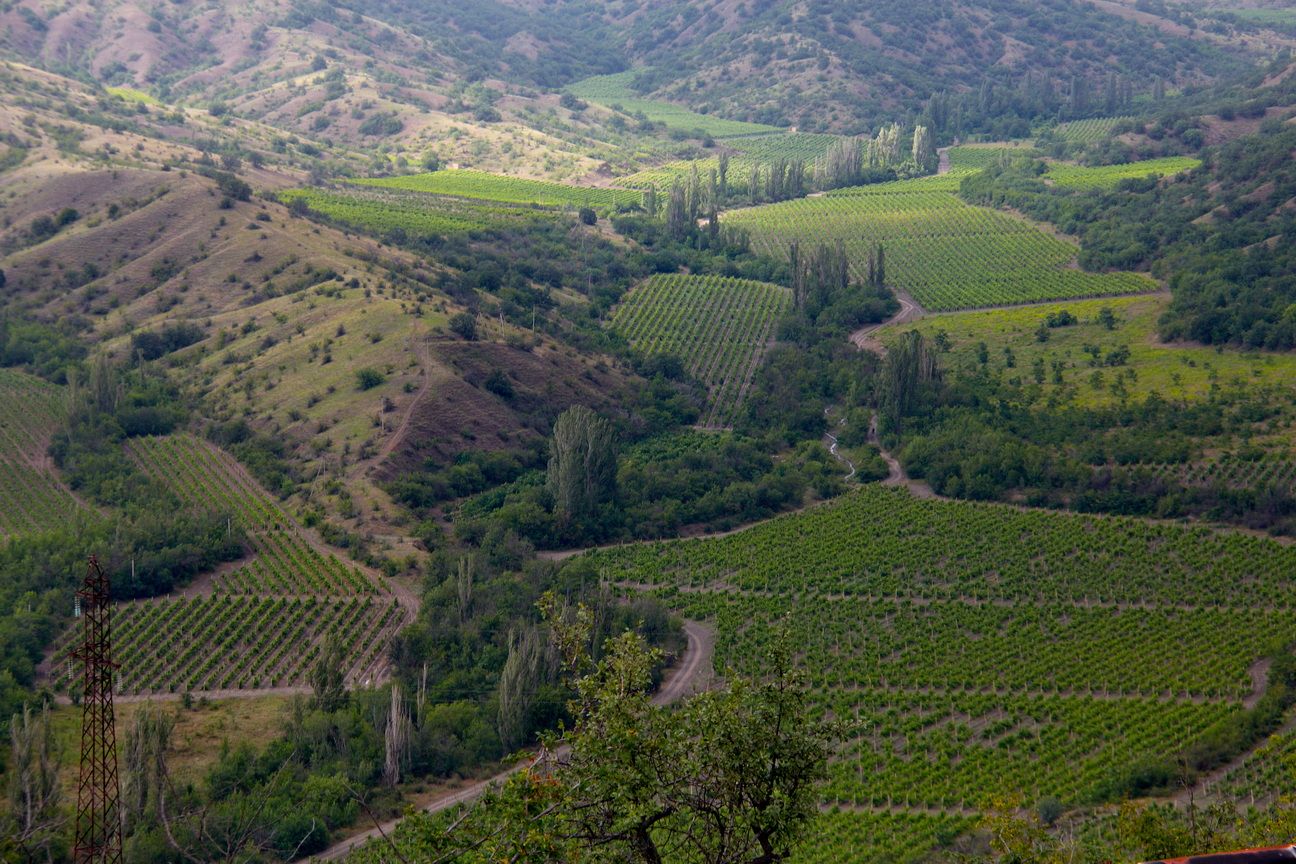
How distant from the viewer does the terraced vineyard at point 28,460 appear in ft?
241

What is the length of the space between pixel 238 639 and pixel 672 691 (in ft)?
75.9

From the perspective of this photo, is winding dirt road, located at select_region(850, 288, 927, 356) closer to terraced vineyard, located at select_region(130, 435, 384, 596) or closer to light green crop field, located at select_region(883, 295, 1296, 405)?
light green crop field, located at select_region(883, 295, 1296, 405)

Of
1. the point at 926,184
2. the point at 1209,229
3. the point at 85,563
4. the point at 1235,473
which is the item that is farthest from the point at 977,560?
the point at 926,184

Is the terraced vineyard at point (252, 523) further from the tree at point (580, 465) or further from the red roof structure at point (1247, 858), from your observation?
the red roof structure at point (1247, 858)

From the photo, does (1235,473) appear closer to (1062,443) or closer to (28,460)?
(1062,443)

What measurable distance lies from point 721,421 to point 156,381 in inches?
1828

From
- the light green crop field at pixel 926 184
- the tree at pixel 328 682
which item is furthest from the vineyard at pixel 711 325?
the light green crop field at pixel 926 184

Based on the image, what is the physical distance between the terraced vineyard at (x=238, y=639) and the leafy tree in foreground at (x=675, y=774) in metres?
38.9

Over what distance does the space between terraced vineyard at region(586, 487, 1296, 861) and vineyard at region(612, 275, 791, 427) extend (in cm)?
2524

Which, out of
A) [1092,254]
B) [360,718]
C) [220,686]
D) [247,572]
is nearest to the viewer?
[360,718]

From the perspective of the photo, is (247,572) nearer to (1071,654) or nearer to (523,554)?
(523,554)

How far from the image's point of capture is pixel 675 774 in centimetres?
2022

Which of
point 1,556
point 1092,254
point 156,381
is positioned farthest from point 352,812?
point 1092,254

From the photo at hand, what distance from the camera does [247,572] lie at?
220ft
